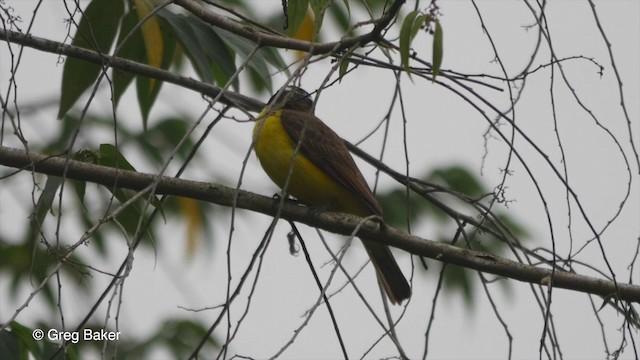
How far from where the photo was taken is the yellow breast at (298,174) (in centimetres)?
549

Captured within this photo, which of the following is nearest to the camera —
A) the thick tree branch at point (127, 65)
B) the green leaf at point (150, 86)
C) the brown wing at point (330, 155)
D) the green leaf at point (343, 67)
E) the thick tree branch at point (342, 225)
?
the green leaf at point (343, 67)

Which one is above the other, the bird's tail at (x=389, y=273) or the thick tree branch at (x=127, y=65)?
the thick tree branch at (x=127, y=65)

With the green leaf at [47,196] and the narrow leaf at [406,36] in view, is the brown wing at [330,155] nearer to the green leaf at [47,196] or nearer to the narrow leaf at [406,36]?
the green leaf at [47,196]

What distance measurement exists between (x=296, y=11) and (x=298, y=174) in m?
1.87

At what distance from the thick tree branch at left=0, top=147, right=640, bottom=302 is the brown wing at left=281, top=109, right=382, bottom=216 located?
1144mm

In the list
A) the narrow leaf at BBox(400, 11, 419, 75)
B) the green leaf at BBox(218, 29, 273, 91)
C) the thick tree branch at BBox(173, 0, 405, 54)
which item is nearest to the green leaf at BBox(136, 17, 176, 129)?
the green leaf at BBox(218, 29, 273, 91)

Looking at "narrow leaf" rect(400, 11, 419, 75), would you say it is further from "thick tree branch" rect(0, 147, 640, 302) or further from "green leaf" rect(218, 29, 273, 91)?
"green leaf" rect(218, 29, 273, 91)

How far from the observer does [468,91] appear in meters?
3.63

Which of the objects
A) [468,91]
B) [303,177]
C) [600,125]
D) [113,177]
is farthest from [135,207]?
[600,125]

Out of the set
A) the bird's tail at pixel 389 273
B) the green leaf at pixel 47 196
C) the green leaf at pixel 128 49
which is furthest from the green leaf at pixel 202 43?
the bird's tail at pixel 389 273

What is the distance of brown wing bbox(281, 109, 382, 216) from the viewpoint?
5.62 metres

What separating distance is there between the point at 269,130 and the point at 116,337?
2.84m

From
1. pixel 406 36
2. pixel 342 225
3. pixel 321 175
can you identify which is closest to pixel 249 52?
pixel 321 175

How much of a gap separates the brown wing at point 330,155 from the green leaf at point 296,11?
1.77 m
